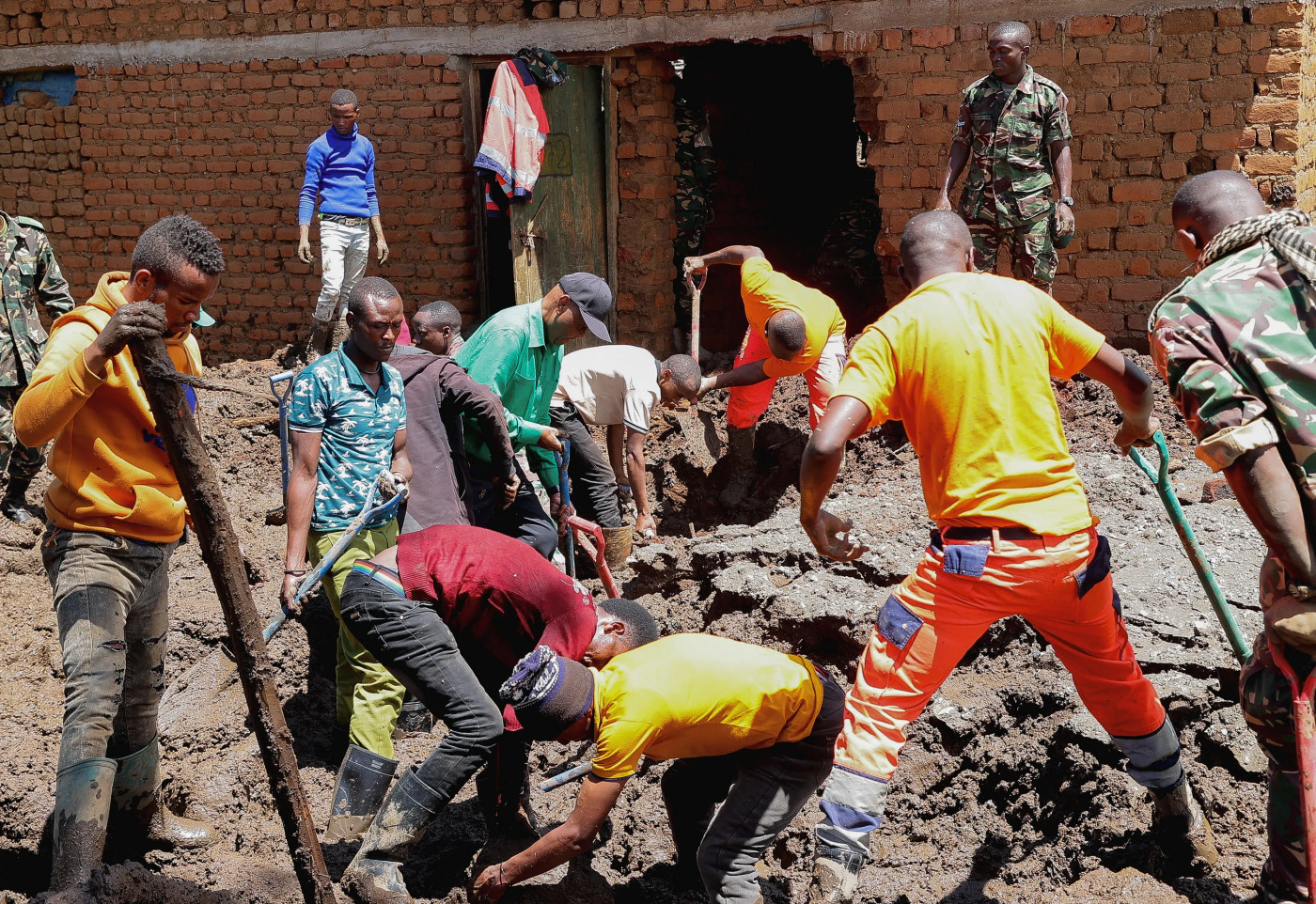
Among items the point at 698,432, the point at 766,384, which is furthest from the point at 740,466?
the point at 766,384

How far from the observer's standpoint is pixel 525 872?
10.4ft

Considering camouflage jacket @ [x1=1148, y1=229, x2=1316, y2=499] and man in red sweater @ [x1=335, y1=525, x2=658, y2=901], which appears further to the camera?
man in red sweater @ [x1=335, y1=525, x2=658, y2=901]

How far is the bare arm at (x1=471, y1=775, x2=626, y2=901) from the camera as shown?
306cm

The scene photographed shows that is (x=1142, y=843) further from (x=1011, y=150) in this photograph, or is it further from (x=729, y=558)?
(x=1011, y=150)

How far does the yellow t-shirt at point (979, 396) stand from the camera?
3.16 metres

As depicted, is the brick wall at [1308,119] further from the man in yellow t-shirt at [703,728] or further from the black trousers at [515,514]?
the man in yellow t-shirt at [703,728]

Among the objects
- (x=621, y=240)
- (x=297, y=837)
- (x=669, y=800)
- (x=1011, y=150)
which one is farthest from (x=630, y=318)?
(x=297, y=837)

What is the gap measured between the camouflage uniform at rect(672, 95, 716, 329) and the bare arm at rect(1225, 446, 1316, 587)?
6.17 meters

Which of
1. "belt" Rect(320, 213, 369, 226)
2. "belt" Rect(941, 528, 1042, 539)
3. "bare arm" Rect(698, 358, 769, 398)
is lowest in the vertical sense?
"bare arm" Rect(698, 358, 769, 398)

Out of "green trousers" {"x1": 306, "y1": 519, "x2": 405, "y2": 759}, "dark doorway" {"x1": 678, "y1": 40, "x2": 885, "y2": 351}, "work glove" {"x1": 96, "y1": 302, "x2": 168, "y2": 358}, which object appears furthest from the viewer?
"dark doorway" {"x1": 678, "y1": 40, "x2": 885, "y2": 351}

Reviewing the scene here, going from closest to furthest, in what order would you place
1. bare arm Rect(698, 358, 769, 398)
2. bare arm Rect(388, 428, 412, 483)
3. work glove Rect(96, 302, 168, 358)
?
work glove Rect(96, 302, 168, 358) < bare arm Rect(388, 428, 412, 483) < bare arm Rect(698, 358, 769, 398)

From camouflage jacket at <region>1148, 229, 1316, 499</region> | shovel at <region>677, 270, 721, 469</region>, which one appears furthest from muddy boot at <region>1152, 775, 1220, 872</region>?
shovel at <region>677, 270, 721, 469</region>

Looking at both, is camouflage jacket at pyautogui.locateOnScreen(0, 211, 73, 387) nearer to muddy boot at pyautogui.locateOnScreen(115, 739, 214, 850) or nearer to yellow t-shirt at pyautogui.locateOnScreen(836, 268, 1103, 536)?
muddy boot at pyautogui.locateOnScreen(115, 739, 214, 850)

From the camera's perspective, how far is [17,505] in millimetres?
6812
